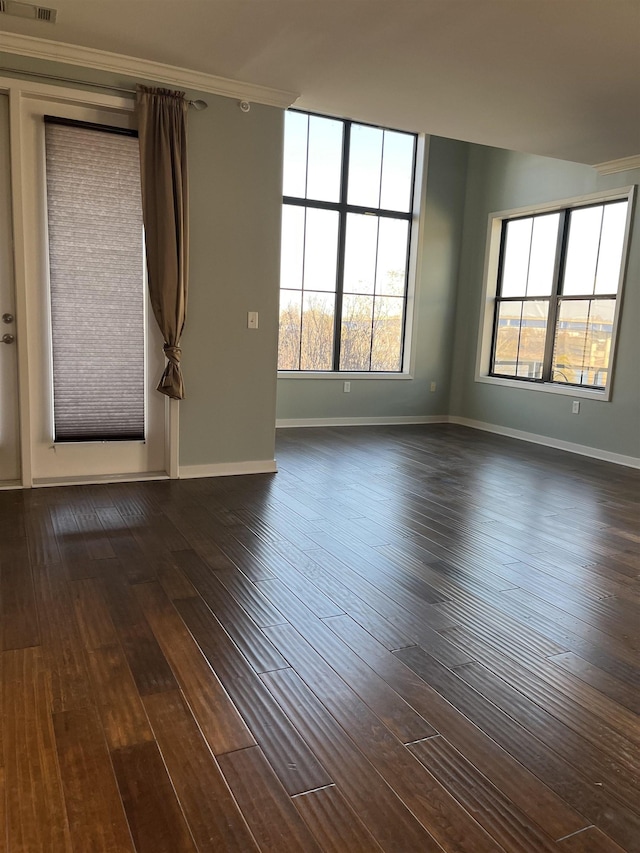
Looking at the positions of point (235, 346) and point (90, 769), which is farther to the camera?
point (235, 346)

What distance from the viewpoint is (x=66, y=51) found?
369cm

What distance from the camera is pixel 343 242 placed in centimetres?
690

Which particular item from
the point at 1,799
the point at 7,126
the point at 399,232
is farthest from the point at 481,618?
the point at 399,232

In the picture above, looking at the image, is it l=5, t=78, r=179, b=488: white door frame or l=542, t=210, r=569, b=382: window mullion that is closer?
l=5, t=78, r=179, b=488: white door frame

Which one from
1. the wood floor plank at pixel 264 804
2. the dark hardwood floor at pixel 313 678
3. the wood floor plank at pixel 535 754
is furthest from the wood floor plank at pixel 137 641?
the wood floor plank at pixel 535 754

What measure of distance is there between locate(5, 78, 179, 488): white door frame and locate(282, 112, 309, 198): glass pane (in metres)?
Result: 2.78

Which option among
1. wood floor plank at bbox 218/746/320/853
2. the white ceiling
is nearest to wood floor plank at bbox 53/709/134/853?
wood floor plank at bbox 218/746/320/853

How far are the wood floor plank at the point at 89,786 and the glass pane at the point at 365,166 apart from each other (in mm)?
6170

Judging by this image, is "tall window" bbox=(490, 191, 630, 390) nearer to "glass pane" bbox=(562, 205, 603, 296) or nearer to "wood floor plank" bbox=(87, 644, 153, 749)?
"glass pane" bbox=(562, 205, 603, 296)

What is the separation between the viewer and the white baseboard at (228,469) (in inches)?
177

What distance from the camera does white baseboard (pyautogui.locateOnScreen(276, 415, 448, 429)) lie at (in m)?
6.85

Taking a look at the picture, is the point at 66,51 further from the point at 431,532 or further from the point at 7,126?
the point at 431,532

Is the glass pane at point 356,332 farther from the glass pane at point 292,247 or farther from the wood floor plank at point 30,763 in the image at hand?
the wood floor plank at point 30,763

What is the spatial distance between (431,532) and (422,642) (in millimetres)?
1287
